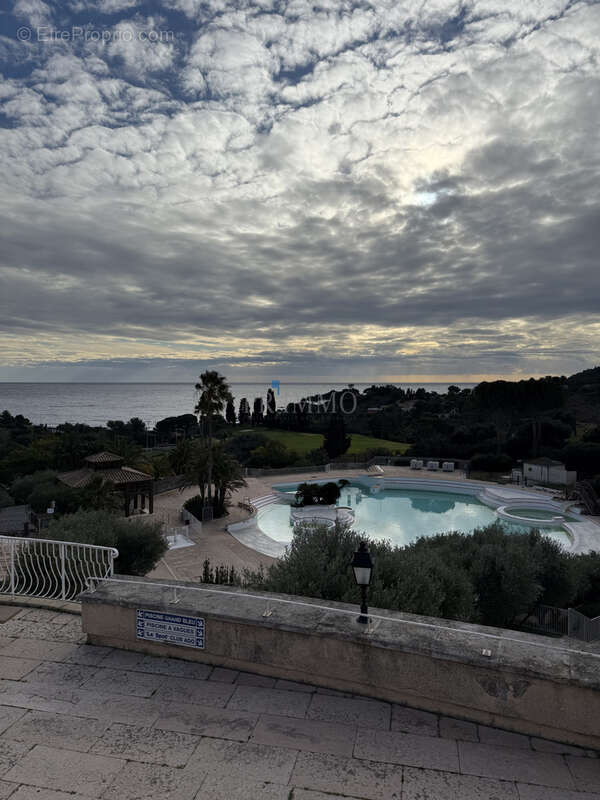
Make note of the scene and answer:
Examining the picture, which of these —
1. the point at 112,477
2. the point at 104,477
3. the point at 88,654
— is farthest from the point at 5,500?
the point at 88,654

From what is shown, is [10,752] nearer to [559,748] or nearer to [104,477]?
[559,748]

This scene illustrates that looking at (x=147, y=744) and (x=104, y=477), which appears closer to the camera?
(x=147, y=744)

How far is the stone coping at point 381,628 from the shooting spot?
392 cm

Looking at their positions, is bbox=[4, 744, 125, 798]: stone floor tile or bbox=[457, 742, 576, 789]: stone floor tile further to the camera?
bbox=[457, 742, 576, 789]: stone floor tile

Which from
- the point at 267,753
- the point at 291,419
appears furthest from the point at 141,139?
the point at 291,419

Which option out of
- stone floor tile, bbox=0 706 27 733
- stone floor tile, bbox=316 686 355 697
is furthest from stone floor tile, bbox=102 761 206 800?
stone floor tile, bbox=316 686 355 697

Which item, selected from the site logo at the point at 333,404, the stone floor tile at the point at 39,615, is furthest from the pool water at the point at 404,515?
the site logo at the point at 333,404

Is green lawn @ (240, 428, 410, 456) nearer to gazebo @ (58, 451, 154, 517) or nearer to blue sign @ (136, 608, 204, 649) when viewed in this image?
gazebo @ (58, 451, 154, 517)

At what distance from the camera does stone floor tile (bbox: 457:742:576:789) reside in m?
3.42

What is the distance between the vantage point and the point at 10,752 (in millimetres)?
3633

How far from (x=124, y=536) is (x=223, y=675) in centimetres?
914

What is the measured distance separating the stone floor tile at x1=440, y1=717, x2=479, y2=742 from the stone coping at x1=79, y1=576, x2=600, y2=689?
1.74 feet

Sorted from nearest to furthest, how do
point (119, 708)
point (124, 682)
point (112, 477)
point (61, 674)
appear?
point (119, 708), point (124, 682), point (61, 674), point (112, 477)

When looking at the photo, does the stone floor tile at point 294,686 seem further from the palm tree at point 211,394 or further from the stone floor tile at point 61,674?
the palm tree at point 211,394
